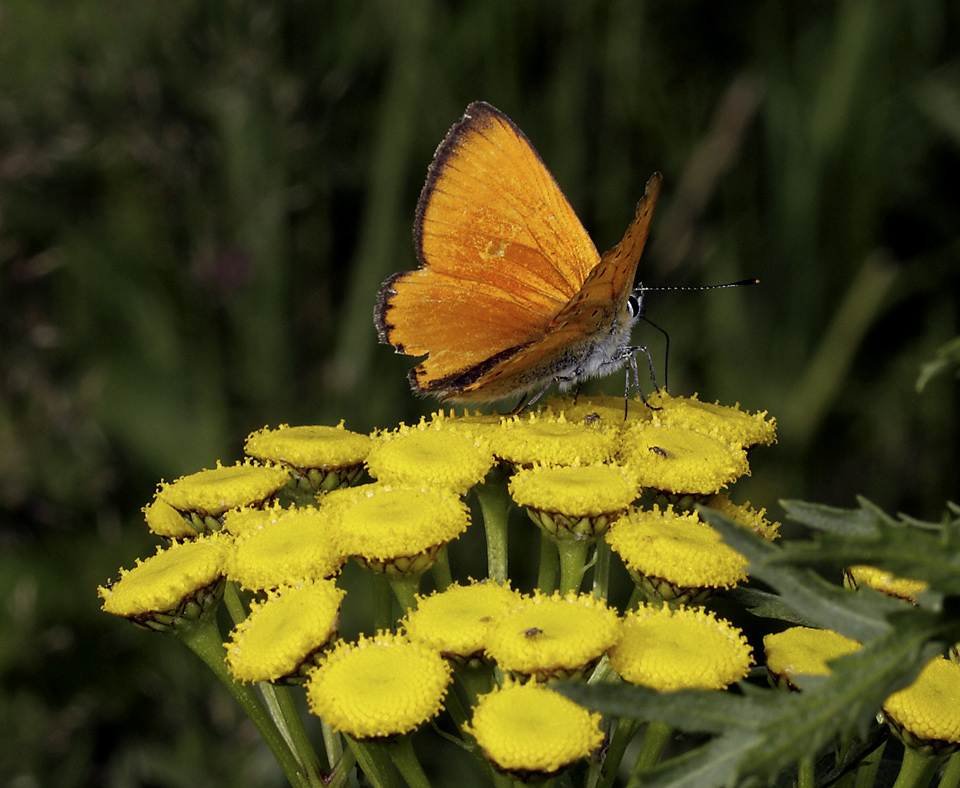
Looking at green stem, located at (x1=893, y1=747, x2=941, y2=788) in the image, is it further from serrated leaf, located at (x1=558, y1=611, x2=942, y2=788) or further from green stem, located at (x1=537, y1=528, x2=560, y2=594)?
green stem, located at (x1=537, y1=528, x2=560, y2=594)

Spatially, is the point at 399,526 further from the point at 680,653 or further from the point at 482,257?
the point at 482,257

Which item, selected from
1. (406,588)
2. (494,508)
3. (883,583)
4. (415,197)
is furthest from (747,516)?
(415,197)

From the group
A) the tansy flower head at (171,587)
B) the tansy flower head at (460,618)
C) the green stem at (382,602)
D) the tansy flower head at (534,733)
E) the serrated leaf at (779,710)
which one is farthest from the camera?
the green stem at (382,602)

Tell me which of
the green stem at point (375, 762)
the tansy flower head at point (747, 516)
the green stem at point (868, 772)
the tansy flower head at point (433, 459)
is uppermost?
the tansy flower head at point (433, 459)

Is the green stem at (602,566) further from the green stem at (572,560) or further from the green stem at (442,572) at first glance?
the green stem at (442,572)

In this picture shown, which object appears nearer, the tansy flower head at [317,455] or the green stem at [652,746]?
the green stem at [652,746]

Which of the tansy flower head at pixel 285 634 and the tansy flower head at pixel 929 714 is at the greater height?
the tansy flower head at pixel 285 634

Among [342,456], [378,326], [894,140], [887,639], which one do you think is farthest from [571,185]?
[887,639]

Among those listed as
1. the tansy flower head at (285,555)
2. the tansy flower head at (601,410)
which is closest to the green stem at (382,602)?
the tansy flower head at (285,555)
